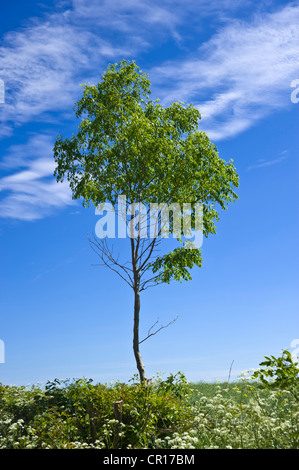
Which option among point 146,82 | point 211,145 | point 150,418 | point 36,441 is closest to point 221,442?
point 150,418

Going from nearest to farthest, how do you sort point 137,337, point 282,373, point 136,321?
point 282,373 → point 137,337 → point 136,321

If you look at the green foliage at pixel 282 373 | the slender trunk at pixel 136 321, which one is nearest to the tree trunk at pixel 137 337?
the slender trunk at pixel 136 321

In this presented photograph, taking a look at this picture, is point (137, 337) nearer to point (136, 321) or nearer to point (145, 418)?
point (136, 321)

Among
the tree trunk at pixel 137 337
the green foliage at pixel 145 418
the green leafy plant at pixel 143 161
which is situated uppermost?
the green leafy plant at pixel 143 161

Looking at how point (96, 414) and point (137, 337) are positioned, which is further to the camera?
point (137, 337)

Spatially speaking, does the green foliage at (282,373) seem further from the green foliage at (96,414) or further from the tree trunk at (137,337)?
the tree trunk at (137,337)

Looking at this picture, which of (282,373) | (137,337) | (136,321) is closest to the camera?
(282,373)

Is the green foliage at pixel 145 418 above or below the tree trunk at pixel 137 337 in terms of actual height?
below

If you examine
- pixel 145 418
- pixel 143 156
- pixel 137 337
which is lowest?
pixel 145 418

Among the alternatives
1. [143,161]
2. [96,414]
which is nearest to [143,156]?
[143,161]

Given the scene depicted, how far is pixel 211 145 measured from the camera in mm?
13578

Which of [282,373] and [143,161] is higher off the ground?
[143,161]
